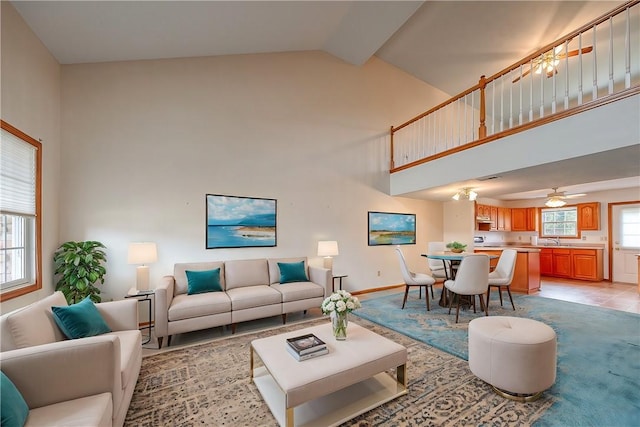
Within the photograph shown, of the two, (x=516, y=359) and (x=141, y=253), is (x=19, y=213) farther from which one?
(x=516, y=359)

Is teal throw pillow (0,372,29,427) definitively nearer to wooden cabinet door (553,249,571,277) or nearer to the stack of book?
the stack of book

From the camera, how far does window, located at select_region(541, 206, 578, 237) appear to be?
24.9 feet

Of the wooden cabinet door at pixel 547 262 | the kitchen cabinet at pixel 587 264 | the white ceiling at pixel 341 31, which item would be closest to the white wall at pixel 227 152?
the white ceiling at pixel 341 31

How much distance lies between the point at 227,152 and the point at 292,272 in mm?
2146

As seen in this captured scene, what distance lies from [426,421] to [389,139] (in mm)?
5263

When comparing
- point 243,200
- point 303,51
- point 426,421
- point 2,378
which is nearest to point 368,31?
point 303,51

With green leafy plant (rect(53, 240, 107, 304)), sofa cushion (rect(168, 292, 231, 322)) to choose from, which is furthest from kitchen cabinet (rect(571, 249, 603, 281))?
green leafy plant (rect(53, 240, 107, 304))

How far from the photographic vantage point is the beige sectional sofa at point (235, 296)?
3.11 m

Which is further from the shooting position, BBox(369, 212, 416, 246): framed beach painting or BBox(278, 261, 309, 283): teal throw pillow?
BBox(369, 212, 416, 246): framed beach painting

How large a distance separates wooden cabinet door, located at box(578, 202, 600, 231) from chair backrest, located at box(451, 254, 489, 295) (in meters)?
5.75

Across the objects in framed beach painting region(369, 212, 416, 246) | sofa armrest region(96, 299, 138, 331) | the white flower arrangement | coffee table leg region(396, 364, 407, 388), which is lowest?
coffee table leg region(396, 364, 407, 388)

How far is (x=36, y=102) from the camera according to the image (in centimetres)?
288

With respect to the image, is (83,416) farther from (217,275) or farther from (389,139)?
(389,139)

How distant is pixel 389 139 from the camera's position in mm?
6078
